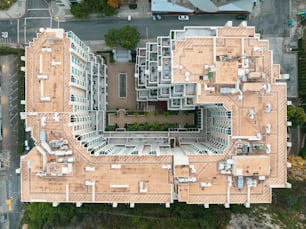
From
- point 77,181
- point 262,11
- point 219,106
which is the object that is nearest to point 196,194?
point 219,106

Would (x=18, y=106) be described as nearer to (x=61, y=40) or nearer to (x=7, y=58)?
(x=7, y=58)

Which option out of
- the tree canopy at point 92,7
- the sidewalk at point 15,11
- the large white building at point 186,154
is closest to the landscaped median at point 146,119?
the large white building at point 186,154

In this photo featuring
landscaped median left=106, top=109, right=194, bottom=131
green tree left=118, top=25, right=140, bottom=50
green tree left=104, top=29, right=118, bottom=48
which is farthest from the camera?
landscaped median left=106, top=109, right=194, bottom=131

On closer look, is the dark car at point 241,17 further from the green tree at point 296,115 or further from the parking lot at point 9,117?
the parking lot at point 9,117

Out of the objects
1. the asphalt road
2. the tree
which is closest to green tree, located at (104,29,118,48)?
the asphalt road

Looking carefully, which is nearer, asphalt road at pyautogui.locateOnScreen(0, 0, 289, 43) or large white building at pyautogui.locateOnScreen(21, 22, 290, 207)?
large white building at pyautogui.locateOnScreen(21, 22, 290, 207)

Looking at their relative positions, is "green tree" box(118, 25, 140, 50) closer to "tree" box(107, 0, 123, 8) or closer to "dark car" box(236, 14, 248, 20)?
"tree" box(107, 0, 123, 8)
